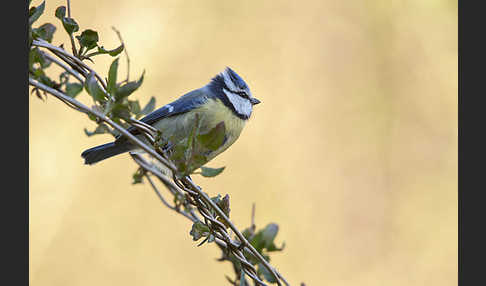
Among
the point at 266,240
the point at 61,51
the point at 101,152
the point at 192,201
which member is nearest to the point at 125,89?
the point at 61,51

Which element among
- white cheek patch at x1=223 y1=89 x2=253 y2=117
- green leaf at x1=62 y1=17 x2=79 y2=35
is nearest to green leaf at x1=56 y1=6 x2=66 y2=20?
green leaf at x1=62 y1=17 x2=79 y2=35

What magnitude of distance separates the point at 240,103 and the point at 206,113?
151 millimetres

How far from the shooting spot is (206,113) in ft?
5.54

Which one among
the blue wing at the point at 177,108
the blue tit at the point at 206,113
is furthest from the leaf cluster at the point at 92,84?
the blue wing at the point at 177,108

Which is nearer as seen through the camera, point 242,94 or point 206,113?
point 206,113

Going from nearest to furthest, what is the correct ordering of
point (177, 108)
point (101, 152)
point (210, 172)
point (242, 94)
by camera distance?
point (210, 172)
point (101, 152)
point (177, 108)
point (242, 94)

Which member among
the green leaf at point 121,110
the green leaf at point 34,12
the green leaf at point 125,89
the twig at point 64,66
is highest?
the green leaf at point 34,12

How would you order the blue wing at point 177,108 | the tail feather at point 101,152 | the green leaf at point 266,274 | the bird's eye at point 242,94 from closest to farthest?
1. the green leaf at point 266,274
2. the tail feather at point 101,152
3. the blue wing at point 177,108
4. the bird's eye at point 242,94

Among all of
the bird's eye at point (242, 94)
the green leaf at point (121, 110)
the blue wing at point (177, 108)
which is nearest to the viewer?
the green leaf at point (121, 110)

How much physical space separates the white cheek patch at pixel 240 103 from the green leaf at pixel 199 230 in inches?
33.8

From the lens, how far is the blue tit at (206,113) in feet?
5.29

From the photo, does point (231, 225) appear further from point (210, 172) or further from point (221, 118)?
point (221, 118)

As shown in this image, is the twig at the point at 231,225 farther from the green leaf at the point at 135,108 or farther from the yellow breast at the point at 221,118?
the yellow breast at the point at 221,118

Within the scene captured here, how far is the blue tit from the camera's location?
1.61 metres
